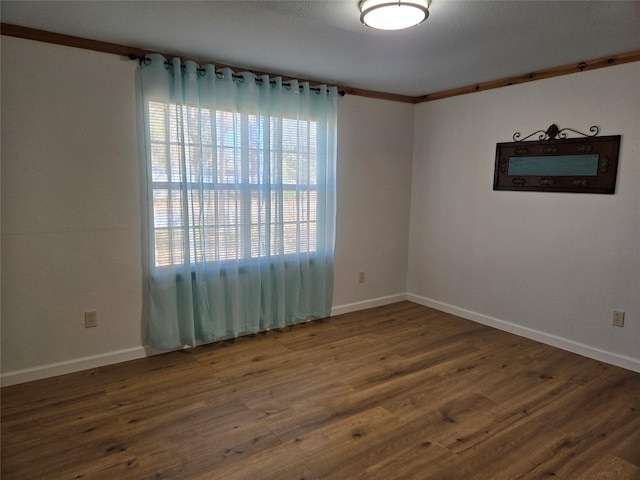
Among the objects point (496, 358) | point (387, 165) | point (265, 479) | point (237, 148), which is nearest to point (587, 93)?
point (387, 165)

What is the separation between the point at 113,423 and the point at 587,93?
402cm

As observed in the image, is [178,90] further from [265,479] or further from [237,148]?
[265,479]

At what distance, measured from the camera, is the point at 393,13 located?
2.10 meters

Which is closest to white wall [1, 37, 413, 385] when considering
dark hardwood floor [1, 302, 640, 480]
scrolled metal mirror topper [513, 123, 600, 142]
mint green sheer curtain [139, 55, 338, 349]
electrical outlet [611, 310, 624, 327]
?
mint green sheer curtain [139, 55, 338, 349]

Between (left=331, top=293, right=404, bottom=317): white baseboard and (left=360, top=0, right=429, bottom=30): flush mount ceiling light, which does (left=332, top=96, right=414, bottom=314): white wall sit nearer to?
(left=331, top=293, right=404, bottom=317): white baseboard

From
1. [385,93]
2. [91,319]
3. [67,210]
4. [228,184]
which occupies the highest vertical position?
[385,93]

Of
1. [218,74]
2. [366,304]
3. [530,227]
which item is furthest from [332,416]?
[218,74]

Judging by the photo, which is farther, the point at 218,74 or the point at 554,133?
the point at 554,133

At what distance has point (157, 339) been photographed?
10.4 feet

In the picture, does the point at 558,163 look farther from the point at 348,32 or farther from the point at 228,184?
the point at 228,184

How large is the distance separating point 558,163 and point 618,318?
1303 millimetres

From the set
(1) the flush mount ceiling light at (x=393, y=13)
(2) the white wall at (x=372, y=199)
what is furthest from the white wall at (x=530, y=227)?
(1) the flush mount ceiling light at (x=393, y=13)

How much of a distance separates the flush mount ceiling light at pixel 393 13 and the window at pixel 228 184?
1473 millimetres

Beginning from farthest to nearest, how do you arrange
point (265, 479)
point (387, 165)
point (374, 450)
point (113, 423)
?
point (387, 165), point (113, 423), point (374, 450), point (265, 479)
